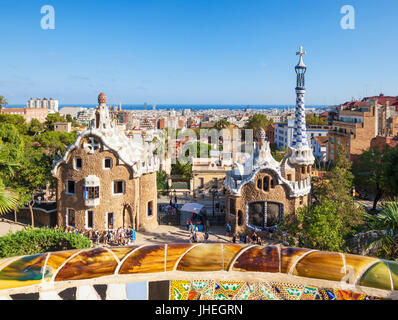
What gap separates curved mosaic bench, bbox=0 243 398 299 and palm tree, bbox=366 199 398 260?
5.10 meters

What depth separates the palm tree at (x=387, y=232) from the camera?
11867 mm

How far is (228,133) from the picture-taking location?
280 feet

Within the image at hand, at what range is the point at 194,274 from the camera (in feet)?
24.9

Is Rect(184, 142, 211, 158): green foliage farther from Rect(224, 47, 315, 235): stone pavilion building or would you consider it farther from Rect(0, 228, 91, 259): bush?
Rect(0, 228, 91, 259): bush

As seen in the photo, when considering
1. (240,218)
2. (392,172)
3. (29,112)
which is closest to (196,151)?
(240,218)

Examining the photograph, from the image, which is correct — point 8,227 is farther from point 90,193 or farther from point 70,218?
point 90,193

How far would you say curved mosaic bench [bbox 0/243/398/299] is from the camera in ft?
23.5

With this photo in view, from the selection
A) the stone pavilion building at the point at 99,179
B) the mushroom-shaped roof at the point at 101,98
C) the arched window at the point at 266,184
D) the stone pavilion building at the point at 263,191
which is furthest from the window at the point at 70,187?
the arched window at the point at 266,184

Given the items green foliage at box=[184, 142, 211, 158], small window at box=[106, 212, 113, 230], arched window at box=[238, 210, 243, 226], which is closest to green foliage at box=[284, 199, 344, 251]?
arched window at box=[238, 210, 243, 226]

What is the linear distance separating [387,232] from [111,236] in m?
21.0

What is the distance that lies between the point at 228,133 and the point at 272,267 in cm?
7852

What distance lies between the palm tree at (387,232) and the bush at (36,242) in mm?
14324

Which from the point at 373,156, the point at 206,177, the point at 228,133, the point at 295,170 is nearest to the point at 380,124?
the point at 228,133
